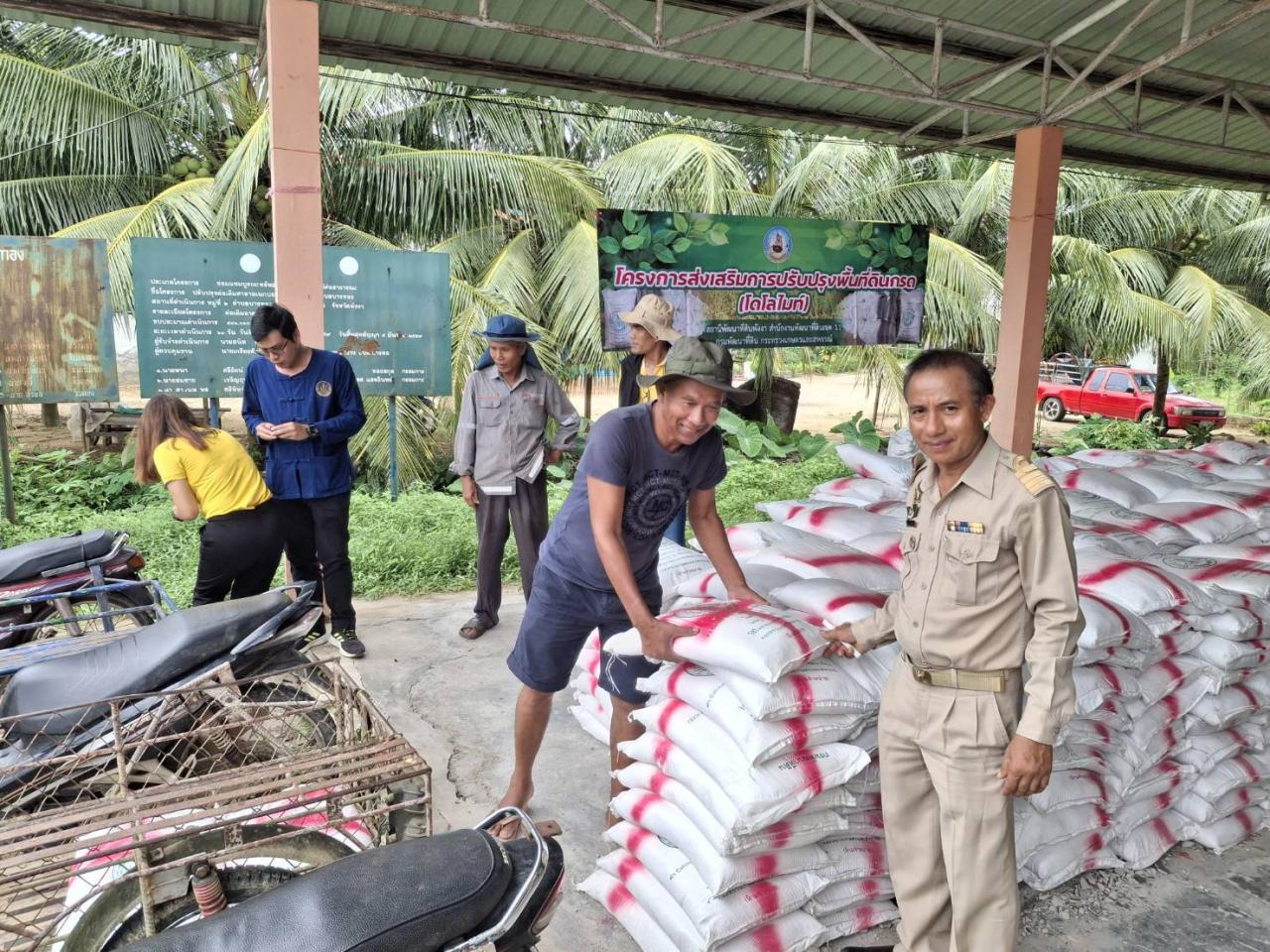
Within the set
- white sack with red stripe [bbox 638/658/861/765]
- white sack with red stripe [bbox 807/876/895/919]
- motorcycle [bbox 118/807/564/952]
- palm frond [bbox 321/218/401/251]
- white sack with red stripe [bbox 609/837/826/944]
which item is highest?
palm frond [bbox 321/218/401/251]

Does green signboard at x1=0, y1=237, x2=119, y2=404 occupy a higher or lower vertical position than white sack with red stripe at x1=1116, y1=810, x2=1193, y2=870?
higher

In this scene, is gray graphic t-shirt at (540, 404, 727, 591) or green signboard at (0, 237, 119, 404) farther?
green signboard at (0, 237, 119, 404)

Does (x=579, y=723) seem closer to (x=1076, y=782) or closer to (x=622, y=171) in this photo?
(x=1076, y=782)

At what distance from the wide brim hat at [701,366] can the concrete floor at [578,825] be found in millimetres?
1199

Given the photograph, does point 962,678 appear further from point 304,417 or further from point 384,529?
point 384,529

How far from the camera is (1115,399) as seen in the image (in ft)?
55.0

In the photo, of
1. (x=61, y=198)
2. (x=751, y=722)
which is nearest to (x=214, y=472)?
(x=751, y=722)

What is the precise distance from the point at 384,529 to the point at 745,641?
437cm

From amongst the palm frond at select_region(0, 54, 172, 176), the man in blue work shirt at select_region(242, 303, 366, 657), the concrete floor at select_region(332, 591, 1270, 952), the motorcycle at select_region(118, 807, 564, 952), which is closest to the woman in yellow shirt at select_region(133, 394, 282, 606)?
the man in blue work shirt at select_region(242, 303, 366, 657)

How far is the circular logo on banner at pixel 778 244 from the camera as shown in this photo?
272 inches

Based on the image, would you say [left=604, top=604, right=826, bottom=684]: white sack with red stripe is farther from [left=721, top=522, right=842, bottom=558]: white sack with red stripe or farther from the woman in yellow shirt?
the woman in yellow shirt

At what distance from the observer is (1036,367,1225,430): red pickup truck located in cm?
1580

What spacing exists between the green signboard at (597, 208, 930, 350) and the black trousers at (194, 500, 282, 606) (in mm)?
3146

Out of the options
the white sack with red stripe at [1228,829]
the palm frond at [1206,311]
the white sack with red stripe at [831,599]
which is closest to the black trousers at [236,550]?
the white sack with red stripe at [831,599]
